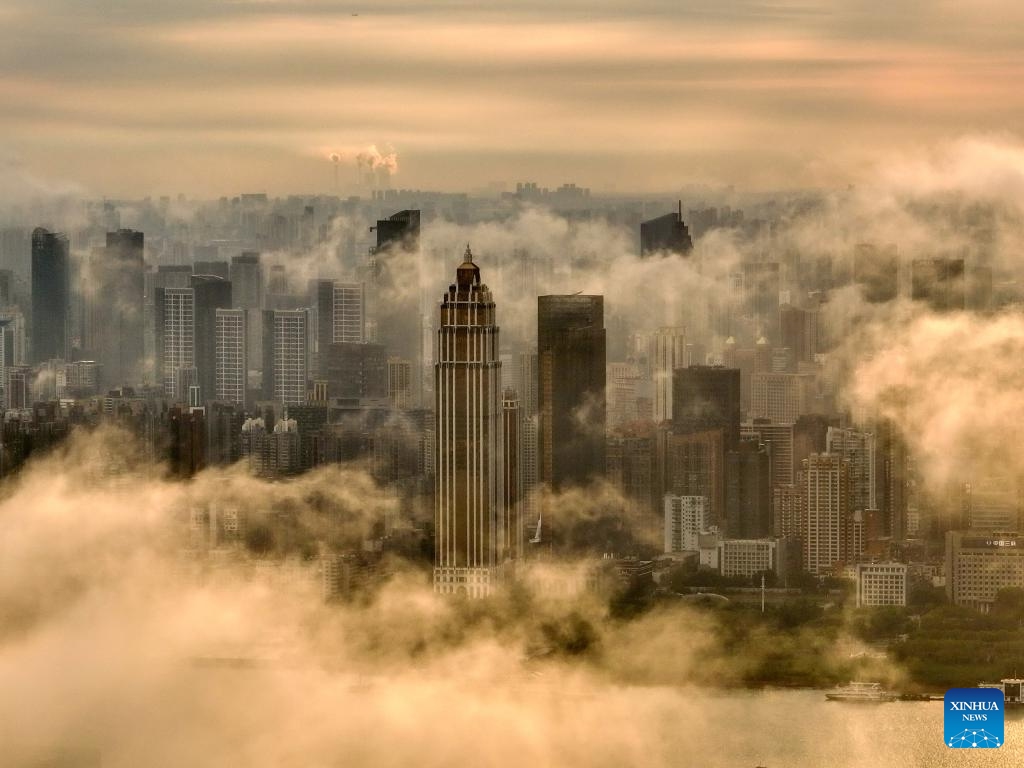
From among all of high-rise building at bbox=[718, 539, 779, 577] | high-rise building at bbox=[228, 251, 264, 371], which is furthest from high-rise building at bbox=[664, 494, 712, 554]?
high-rise building at bbox=[228, 251, 264, 371]

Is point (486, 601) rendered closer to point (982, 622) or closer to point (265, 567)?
point (265, 567)

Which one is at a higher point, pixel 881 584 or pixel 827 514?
pixel 827 514

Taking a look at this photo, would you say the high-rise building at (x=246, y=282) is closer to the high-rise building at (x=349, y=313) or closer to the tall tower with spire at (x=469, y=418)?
the high-rise building at (x=349, y=313)

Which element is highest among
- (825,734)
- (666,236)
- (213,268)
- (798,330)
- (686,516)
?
(666,236)

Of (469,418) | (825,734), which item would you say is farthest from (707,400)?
(825,734)

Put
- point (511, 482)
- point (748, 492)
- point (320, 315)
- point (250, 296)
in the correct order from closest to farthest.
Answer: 1. point (511, 482)
2. point (320, 315)
3. point (250, 296)
4. point (748, 492)

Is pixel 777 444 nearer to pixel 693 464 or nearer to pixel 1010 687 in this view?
pixel 693 464
